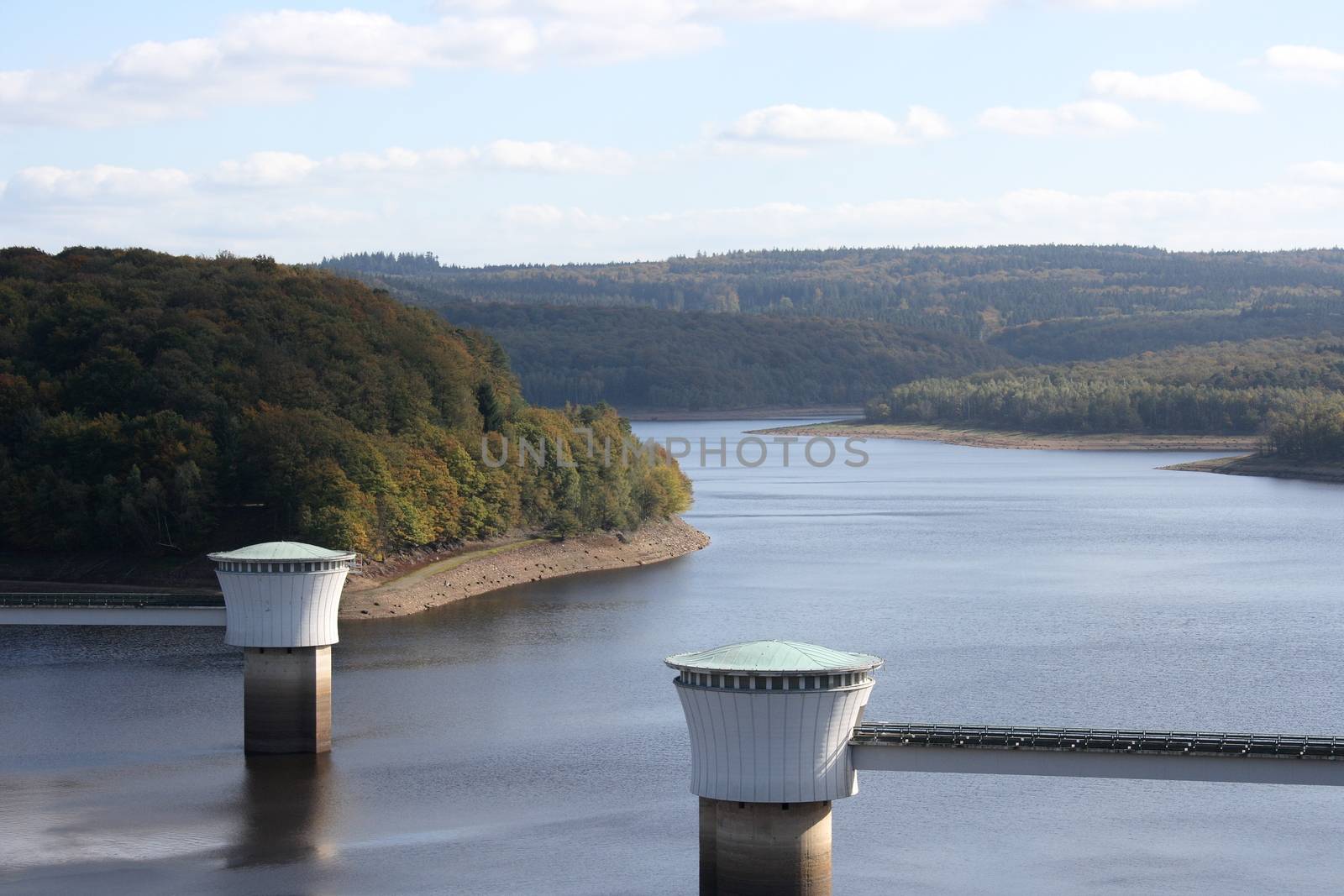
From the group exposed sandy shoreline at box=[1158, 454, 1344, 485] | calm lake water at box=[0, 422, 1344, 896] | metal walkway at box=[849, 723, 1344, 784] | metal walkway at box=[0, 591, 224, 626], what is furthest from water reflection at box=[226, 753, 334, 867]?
exposed sandy shoreline at box=[1158, 454, 1344, 485]

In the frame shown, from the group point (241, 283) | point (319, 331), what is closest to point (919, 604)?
point (319, 331)

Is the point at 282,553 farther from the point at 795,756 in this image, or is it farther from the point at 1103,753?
the point at 1103,753

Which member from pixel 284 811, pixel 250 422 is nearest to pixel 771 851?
pixel 284 811

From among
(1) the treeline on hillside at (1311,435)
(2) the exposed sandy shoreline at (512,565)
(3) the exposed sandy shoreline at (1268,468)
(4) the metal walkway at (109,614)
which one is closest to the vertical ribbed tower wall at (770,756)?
(4) the metal walkway at (109,614)

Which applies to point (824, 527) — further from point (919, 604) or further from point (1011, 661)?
point (1011, 661)

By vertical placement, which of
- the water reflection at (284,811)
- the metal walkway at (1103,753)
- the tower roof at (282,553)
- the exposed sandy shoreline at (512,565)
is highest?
the tower roof at (282,553)

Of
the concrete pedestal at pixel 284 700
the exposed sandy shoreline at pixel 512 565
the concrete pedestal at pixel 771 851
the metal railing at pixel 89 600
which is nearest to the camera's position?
the concrete pedestal at pixel 771 851

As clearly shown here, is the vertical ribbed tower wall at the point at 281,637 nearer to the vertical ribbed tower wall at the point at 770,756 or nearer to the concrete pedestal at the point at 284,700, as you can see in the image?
the concrete pedestal at the point at 284,700
